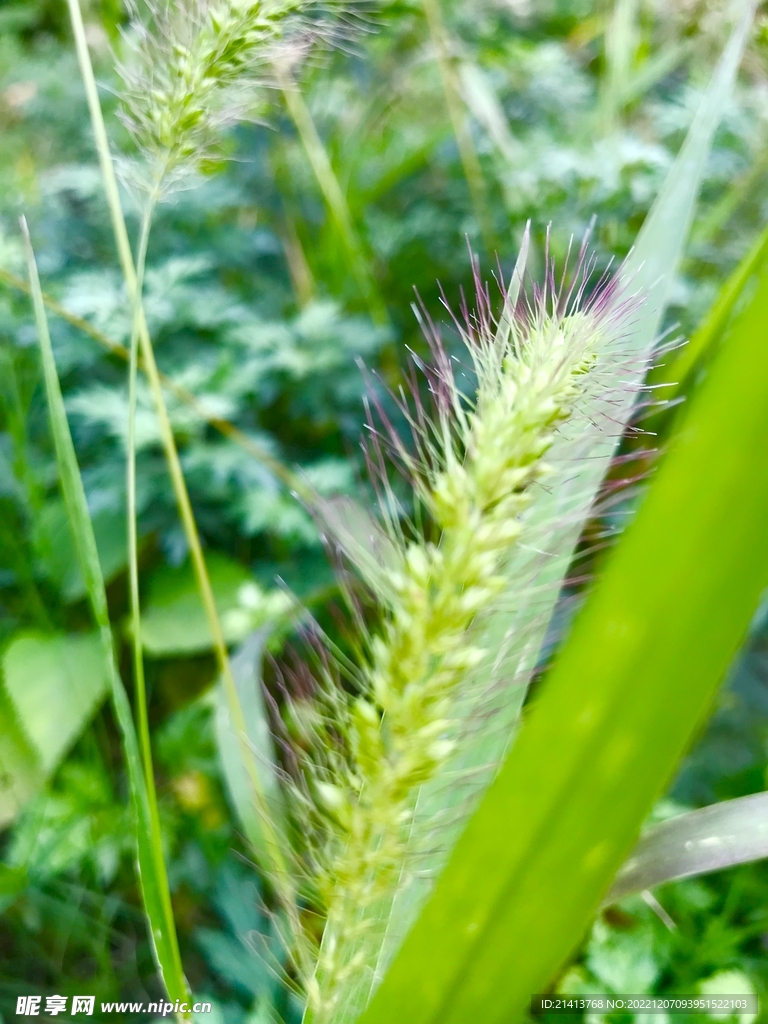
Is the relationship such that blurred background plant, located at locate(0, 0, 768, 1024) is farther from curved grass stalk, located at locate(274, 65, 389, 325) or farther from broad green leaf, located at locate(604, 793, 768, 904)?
broad green leaf, located at locate(604, 793, 768, 904)

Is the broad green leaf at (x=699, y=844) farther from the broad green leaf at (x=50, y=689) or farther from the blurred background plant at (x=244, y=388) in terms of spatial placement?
the broad green leaf at (x=50, y=689)

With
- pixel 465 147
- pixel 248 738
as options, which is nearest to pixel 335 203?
pixel 465 147

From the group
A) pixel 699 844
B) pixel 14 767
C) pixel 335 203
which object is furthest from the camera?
pixel 335 203

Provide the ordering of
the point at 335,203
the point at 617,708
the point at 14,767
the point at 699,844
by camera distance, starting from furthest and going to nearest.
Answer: the point at 335,203 → the point at 14,767 → the point at 699,844 → the point at 617,708

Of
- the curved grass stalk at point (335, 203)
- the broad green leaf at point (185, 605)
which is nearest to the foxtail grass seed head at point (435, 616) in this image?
the broad green leaf at point (185, 605)

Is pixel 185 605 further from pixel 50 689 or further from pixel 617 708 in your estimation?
pixel 617 708
